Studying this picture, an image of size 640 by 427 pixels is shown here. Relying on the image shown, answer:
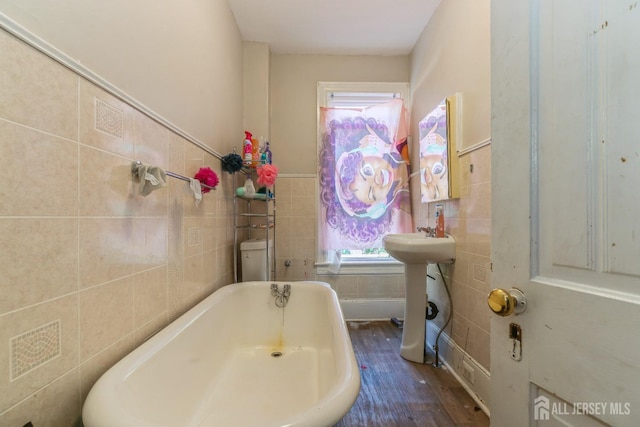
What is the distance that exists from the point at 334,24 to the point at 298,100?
2.34 feet

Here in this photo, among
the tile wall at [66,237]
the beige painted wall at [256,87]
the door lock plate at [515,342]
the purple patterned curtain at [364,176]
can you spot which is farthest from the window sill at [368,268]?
the door lock plate at [515,342]

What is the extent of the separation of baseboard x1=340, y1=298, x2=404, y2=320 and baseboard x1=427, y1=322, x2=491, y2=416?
48 cm

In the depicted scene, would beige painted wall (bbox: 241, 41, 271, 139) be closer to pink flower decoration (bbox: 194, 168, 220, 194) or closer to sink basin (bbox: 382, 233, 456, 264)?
pink flower decoration (bbox: 194, 168, 220, 194)

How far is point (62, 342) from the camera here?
2.18ft

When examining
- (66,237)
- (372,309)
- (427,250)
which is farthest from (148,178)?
(372,309)

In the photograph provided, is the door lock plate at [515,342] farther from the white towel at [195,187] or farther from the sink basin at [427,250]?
the white towel at [195,187]

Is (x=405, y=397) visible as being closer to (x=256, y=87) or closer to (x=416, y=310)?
(x=416, y=310)

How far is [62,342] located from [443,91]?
7.84ft

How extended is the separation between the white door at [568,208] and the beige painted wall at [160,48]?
109 centimetres

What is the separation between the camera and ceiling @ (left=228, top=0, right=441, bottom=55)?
6.56ft

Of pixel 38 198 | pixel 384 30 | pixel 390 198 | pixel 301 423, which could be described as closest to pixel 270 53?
pixel 384 30

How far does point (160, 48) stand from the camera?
112cm

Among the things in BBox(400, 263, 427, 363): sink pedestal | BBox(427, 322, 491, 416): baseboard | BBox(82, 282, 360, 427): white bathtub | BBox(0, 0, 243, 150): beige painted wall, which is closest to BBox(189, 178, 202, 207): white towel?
BBox(0, 0, 243, 150): beige painted wall

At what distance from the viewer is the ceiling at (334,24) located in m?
2.00
